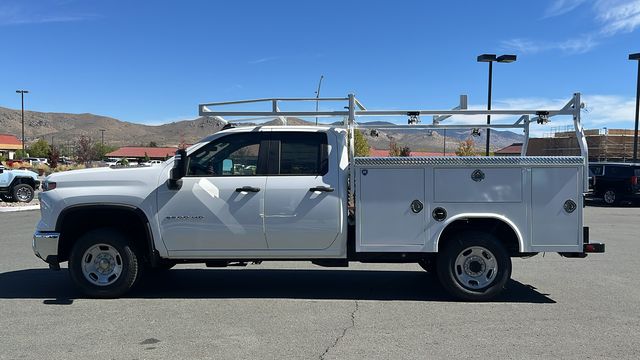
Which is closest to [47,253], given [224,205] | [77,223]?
[77,223]

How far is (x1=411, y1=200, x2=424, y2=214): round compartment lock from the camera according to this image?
6629mm

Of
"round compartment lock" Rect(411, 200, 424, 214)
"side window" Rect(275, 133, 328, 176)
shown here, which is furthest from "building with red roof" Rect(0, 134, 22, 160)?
"round compartment lock" Rect(411, 200, 424, 214)

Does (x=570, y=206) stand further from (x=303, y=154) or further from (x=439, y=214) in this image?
(x=303, y=154)

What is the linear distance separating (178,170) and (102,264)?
5.09 ft

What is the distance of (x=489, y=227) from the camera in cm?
682

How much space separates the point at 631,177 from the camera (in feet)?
71.3

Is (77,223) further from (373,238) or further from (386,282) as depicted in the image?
(386,282)

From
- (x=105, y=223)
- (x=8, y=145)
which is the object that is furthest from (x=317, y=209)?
(x=8, y=145)

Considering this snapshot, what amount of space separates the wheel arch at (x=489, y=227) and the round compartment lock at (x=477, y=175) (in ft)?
1.35

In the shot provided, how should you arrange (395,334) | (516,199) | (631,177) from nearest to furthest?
(395,334)
(516,199)
(631,177)

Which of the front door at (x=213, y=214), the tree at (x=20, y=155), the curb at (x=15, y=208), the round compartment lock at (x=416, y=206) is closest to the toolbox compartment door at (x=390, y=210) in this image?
the round compartment lock at (x=416, y=206)

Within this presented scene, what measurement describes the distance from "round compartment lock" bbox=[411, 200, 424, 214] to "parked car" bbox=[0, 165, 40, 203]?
19801 millimetres

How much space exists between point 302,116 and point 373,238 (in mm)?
1762

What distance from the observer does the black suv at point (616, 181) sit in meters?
21.7
